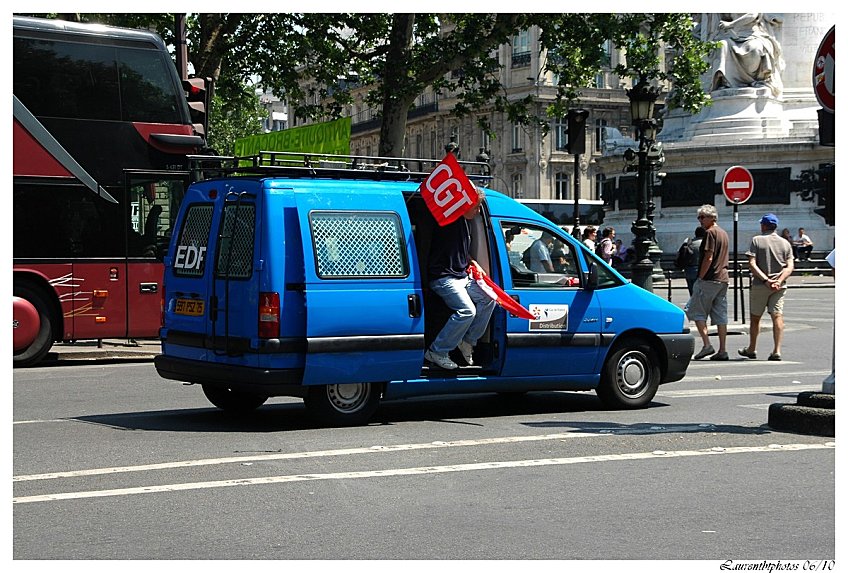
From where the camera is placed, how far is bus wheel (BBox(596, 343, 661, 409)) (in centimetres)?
1220

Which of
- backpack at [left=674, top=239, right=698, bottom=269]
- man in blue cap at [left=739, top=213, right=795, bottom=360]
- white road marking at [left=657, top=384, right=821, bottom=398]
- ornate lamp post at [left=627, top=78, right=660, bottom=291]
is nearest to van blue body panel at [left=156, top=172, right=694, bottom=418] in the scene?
white road marking at [left=657, top=384, right=821, bottom=398]

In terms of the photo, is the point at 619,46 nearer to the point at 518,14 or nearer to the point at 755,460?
the point at 518,14

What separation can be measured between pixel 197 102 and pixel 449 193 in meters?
9.21

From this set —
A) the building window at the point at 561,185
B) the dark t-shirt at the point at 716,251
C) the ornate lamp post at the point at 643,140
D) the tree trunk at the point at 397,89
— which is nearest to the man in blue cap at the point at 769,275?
the dark t-shirt at the point at 716,251

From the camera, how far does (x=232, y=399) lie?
11.8 m

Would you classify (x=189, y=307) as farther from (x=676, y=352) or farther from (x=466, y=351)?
(x=676, y=352)

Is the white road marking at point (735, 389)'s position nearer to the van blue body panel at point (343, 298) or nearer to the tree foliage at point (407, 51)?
the van blue body panel at point (343, 298)

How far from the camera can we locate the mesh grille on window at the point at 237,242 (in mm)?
10633

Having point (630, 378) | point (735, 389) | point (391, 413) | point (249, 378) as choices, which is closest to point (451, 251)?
point (391, 413)

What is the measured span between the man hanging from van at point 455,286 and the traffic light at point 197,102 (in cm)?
893

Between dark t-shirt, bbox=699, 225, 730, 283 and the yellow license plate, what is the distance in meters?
8.42

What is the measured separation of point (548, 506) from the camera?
750 centimetres
